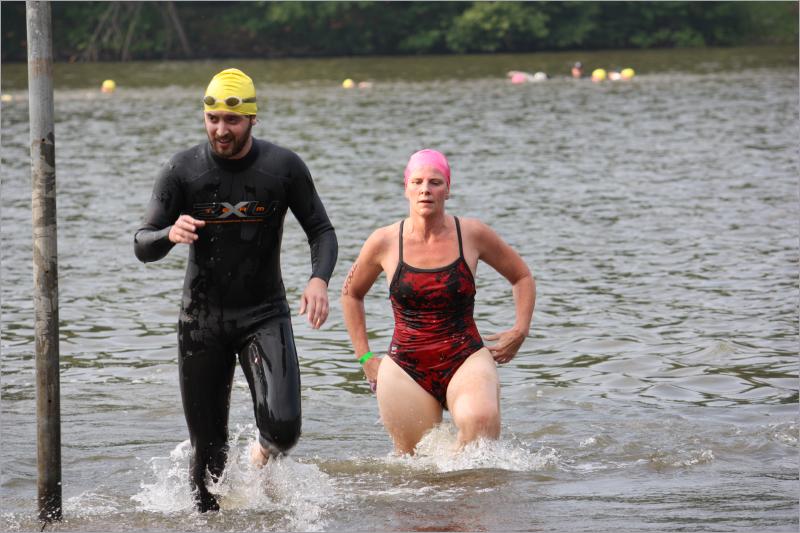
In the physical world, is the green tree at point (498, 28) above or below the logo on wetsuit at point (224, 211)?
above

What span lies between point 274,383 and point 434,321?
150 cm

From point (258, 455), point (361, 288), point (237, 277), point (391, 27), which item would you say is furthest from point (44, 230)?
point (391, 27)

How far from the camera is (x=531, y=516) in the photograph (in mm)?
7430

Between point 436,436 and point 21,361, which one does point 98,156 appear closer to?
point 21,361

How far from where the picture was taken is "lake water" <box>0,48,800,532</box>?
7.70 metres

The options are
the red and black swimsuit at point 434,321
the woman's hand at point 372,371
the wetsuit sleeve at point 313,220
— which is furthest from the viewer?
the woman's hand at point 372,371

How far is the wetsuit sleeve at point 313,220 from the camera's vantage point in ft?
22.9

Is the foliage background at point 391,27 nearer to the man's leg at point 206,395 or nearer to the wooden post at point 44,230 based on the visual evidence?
the man's leg at point 206,395

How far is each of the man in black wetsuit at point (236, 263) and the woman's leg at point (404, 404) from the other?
1.22m

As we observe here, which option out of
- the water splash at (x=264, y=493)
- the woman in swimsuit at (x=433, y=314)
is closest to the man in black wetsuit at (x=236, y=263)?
the water splash at (x=264, y=493)

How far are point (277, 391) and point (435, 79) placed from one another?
43377mm

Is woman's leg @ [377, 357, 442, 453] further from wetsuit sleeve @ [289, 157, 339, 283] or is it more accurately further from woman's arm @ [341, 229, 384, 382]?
wetsuit sleeve @ [289, 157, 339, 283]

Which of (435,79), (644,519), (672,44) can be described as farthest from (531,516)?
(672,44)

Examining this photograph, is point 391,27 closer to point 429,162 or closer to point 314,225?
point 429,162
